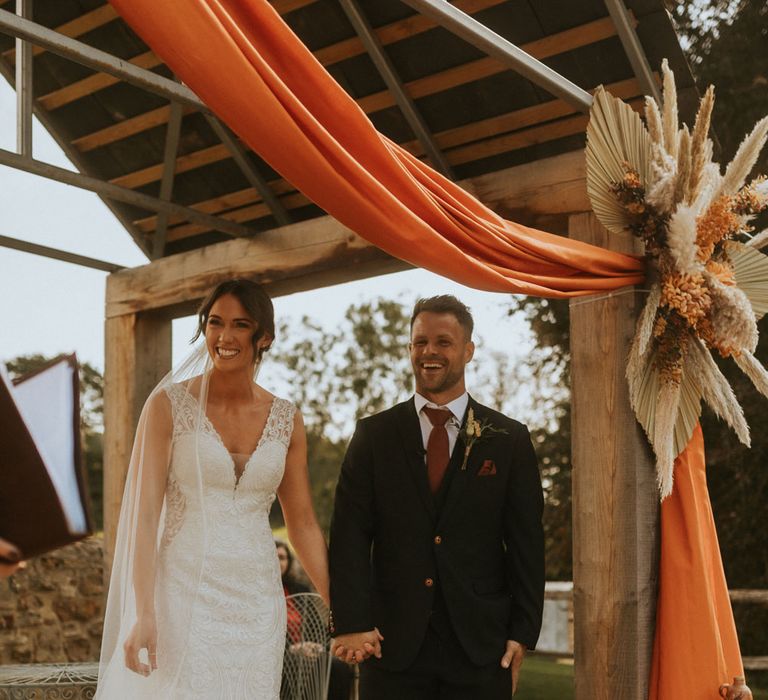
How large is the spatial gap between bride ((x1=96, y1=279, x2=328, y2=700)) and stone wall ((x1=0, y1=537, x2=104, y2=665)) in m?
3.55

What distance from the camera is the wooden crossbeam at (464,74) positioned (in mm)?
4121

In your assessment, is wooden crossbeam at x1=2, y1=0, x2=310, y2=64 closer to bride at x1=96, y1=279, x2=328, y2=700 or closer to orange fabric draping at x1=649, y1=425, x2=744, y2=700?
bride at x1=96, y1=279, x2=328, y2=700

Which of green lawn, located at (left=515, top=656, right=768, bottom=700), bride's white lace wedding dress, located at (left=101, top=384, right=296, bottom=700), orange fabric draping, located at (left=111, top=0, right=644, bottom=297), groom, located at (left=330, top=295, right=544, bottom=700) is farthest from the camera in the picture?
green lawn, located at (left=515, top=656, right=768, bottom=700)

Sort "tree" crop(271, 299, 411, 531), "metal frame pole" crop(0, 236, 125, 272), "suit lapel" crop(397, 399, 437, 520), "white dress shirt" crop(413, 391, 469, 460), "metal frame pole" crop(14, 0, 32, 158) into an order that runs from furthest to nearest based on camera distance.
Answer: "tree" crop(271, 299, 411, 531) < "metal frame pole" crop(0, 236, 125, 272) < "metal frame pole" crop(14, 0, 32, 158) < "white dress shirt" crop(413, 391, 469, 460) < "suit lapel" crop(397, 399, 437, 520)

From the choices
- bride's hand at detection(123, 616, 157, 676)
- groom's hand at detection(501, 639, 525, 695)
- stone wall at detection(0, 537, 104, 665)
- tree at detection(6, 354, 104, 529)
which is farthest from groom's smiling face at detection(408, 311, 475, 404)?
tree at detection(6, 354, 104, 529)

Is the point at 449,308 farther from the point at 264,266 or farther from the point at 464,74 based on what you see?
the point at 264,266

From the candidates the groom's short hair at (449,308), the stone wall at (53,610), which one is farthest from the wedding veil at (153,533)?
the stone wall at (53,610)

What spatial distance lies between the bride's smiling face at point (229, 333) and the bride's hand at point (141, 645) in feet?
2.74

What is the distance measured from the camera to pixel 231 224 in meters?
5.45

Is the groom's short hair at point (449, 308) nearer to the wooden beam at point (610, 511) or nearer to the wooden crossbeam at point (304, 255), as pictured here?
the wooden beam at point (610, 511)

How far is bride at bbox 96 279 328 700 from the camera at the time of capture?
9.85ft

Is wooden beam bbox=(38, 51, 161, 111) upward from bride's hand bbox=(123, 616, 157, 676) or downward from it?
upward

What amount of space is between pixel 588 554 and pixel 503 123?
209 cm

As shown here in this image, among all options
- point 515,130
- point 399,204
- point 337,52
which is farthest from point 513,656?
point 337,52
